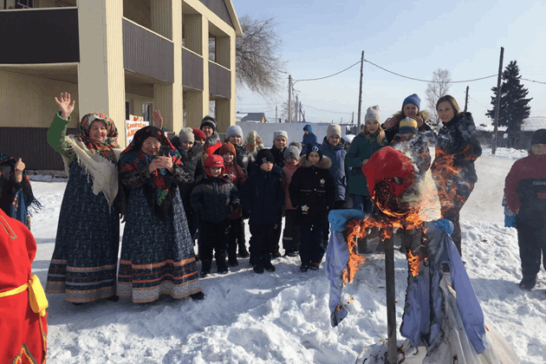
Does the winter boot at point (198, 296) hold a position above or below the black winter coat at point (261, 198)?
below

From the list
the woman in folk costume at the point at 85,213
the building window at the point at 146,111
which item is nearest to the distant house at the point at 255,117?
the building window at the point at 146,111

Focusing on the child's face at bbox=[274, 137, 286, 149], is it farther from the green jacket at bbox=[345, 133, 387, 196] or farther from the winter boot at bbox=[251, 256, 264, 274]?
the winter boot at bbox=[251, 256, 264, 274]

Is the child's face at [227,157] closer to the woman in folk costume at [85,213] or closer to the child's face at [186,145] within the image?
the child's face at [186,145]

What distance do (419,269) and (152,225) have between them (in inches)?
97.7

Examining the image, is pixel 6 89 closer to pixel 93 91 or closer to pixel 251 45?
pixel 93 91

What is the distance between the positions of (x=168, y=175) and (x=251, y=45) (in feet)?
82.9

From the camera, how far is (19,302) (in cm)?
187

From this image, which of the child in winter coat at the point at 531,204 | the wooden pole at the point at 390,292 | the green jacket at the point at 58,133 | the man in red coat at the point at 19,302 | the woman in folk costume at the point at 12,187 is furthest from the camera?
the woman in folk costume at the point at 12,187

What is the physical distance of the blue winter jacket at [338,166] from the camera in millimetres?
5246

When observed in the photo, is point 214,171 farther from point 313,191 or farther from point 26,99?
point 26,99

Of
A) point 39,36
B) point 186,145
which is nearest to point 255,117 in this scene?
point 39,36

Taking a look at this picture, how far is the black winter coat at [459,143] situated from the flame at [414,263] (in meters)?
1.92

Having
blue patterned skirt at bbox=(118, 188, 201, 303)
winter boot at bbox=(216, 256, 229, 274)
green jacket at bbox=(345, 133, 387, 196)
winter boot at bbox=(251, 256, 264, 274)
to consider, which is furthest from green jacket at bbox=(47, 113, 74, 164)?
green jacket at bbox=(345, 133, 387, 196)

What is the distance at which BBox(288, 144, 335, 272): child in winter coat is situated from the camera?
4.75m
